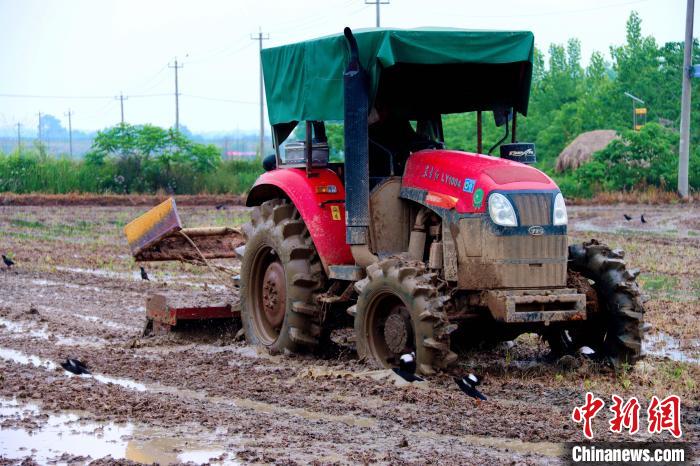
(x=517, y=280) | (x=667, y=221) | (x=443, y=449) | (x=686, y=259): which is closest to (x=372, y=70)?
(x=517, y=280)

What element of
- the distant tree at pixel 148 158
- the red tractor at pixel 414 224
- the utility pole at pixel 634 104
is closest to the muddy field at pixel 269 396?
the red tractor at pixel 414 224

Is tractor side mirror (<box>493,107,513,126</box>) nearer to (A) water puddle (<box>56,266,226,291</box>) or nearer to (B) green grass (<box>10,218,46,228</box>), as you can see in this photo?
(A) water puddle (<box>56,266,226,291</box>)

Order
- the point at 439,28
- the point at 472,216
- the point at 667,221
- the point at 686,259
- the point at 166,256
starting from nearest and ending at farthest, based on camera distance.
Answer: the point at 472,216, the point at 439,28, the point at 166,256, the point at 686,259, the point at 667,221

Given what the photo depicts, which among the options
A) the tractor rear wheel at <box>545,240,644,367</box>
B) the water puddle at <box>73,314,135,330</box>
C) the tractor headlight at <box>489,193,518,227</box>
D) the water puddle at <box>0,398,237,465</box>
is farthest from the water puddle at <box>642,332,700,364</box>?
the water puddle at <box>73,314,135,330</box>

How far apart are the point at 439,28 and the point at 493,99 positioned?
3.48ft

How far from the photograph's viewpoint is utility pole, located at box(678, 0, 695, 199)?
34031 mm

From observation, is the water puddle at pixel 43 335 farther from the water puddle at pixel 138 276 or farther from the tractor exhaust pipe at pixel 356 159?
the water puddle at pixel 138 276

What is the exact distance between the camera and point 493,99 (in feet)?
34.2

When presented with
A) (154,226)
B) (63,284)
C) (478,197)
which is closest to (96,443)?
(478,197)

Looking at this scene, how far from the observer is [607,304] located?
Answer: 9.32 metres

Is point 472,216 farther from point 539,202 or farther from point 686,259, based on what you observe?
point 686,259

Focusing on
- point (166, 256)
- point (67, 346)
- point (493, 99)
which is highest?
point (493, 99)

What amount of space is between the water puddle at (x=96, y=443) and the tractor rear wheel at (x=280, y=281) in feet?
9.04

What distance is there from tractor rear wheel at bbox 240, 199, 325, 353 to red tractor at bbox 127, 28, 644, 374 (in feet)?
0.05
